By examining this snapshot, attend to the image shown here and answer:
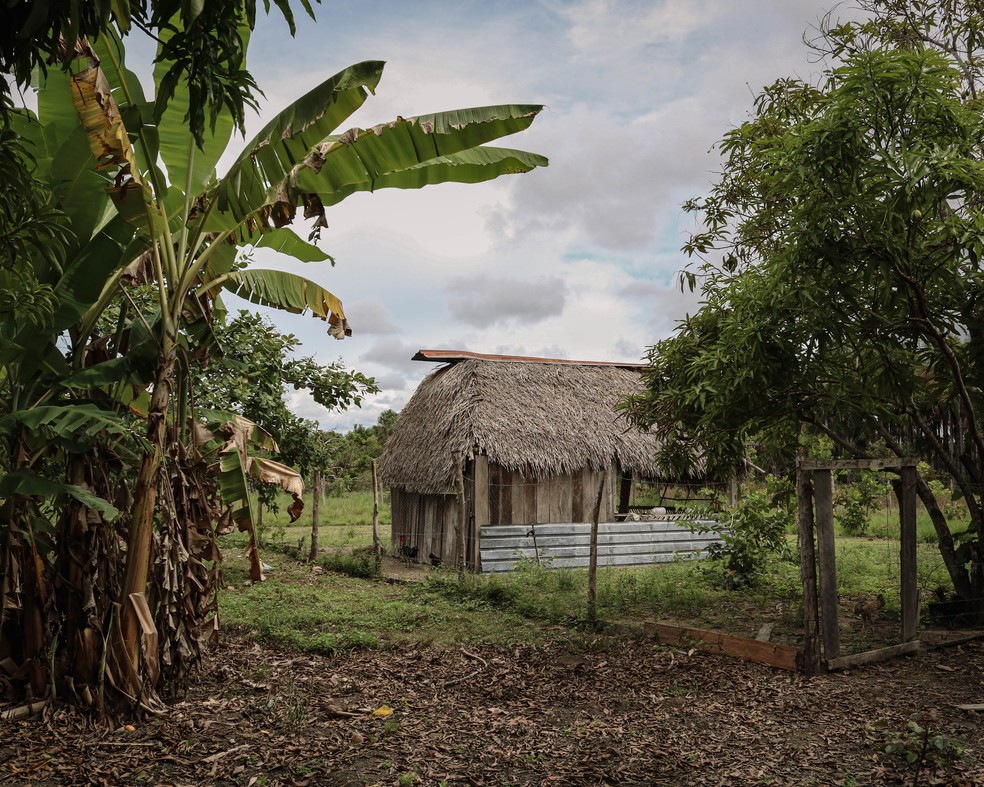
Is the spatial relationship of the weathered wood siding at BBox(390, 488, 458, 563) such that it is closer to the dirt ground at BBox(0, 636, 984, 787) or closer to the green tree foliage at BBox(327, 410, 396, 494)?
the green tree foliage at BBox(327, 410, 396, 494)

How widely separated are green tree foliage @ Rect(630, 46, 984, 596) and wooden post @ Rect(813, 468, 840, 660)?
0.94 m

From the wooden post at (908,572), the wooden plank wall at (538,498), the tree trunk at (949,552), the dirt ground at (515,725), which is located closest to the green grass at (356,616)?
the dirt ground at (515,725)

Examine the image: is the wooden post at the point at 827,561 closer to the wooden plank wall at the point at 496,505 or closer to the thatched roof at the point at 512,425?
the thatched roof at the point at 512,425

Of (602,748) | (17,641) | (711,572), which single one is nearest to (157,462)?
Answer: (17,641)

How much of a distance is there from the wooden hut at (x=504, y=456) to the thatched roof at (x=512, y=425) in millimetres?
24

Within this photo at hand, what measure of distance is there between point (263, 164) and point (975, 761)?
247 inches

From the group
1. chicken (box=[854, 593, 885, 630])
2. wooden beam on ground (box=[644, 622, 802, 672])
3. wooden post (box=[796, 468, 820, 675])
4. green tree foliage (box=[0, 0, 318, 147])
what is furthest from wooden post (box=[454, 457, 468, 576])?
green tree foliage (box=[0, 0, 318, 147])

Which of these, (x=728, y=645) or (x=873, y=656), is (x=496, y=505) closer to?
(x=728, y=645)

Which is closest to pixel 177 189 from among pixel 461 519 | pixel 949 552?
pixel 461 519

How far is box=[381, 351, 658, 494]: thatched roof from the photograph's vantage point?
45.7 feet

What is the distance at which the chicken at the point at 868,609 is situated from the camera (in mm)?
8477

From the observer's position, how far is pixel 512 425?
1426 centimetres

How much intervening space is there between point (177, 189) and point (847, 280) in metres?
5.62

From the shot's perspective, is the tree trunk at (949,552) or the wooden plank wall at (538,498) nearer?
the tree trunk at (949,552)
